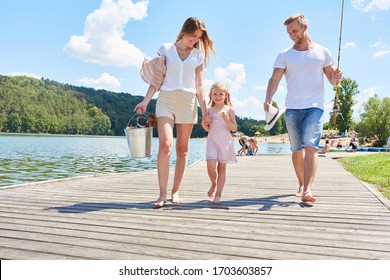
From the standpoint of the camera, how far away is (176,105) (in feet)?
12.9

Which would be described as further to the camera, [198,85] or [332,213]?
[198,85]

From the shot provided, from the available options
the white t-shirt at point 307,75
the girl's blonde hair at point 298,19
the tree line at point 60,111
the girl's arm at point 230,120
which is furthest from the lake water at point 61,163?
the tree line at point 60,111

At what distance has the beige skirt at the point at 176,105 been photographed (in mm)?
3936

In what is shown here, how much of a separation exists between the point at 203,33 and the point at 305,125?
1594 mm

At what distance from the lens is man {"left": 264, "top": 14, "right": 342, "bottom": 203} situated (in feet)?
13.9

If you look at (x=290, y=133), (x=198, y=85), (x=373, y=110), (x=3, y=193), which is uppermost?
(x=373, y=110)

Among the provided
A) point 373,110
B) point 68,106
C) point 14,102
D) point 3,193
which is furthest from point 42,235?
point 68,106

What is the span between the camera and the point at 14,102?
118438 mm

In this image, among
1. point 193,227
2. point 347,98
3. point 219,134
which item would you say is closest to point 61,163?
point 219,134

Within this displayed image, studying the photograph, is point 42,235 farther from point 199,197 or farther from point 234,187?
point 234,187

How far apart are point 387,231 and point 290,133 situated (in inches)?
76.2

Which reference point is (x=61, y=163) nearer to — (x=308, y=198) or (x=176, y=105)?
(x=176, y=105)

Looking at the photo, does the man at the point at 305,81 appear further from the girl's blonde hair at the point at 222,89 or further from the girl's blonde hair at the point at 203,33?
the girl's blonde hair at the point at 203,33

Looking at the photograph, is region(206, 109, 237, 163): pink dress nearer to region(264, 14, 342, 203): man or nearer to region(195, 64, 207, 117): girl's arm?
region(195, 64, 207, 117): girl's arm
